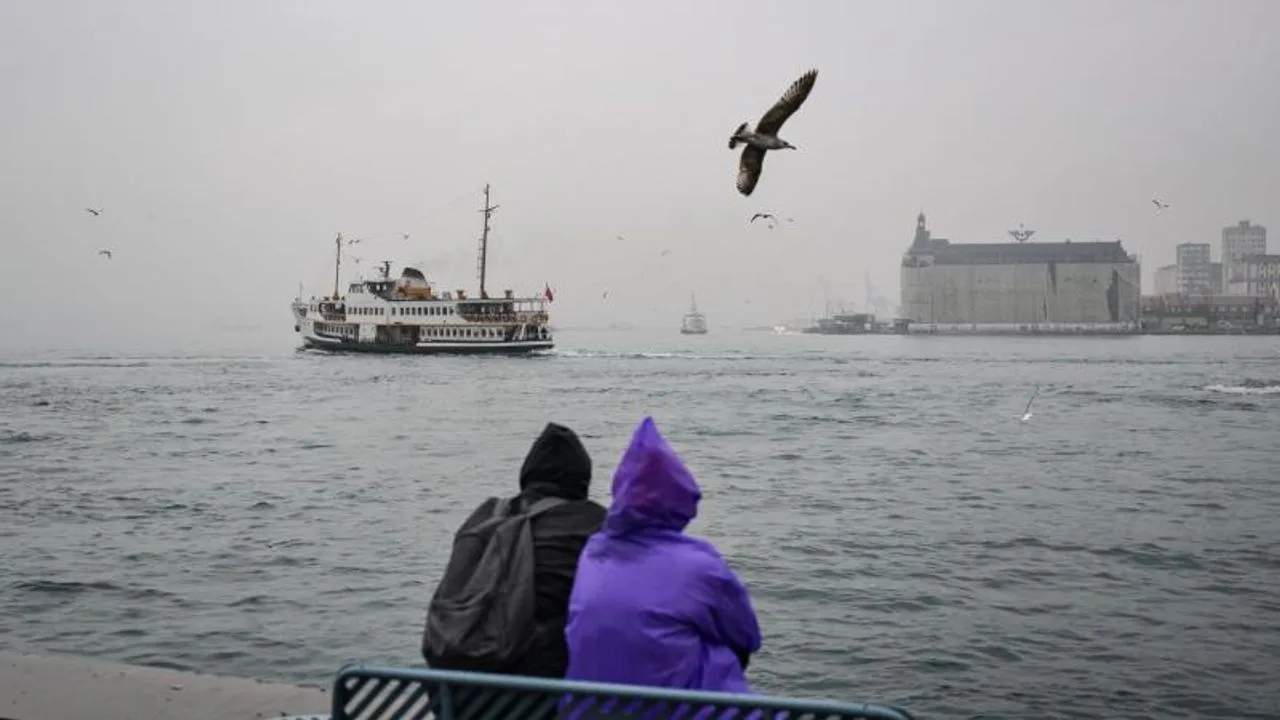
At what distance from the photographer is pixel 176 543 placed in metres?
12.7

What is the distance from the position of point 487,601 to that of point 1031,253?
185m

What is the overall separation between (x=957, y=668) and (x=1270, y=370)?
64046 mm

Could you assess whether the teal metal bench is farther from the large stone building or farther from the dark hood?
the large stone building

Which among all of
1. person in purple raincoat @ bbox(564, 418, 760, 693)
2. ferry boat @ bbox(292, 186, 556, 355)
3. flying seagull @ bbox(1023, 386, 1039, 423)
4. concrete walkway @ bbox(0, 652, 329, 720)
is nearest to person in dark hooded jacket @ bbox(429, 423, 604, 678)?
person in purple raincoat @ bbox(564, 418, 760, 693)

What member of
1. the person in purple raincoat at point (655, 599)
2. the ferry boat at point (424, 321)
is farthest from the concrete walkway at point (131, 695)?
the ferry boat at point (424, 321)

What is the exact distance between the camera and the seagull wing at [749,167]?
776cm

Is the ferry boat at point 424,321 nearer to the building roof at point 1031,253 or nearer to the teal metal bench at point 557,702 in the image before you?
the teal metal bench at point 557,702

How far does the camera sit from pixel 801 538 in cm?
1354

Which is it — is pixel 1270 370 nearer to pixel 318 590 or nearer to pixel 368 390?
pixel 368 390

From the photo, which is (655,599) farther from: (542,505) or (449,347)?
(449,347)

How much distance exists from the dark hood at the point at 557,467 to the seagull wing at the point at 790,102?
464 cm

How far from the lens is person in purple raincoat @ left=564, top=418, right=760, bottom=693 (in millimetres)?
3135

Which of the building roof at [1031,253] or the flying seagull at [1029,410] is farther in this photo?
the building roof at [1031,253]

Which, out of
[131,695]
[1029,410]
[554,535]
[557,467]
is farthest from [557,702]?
[1029,410]
